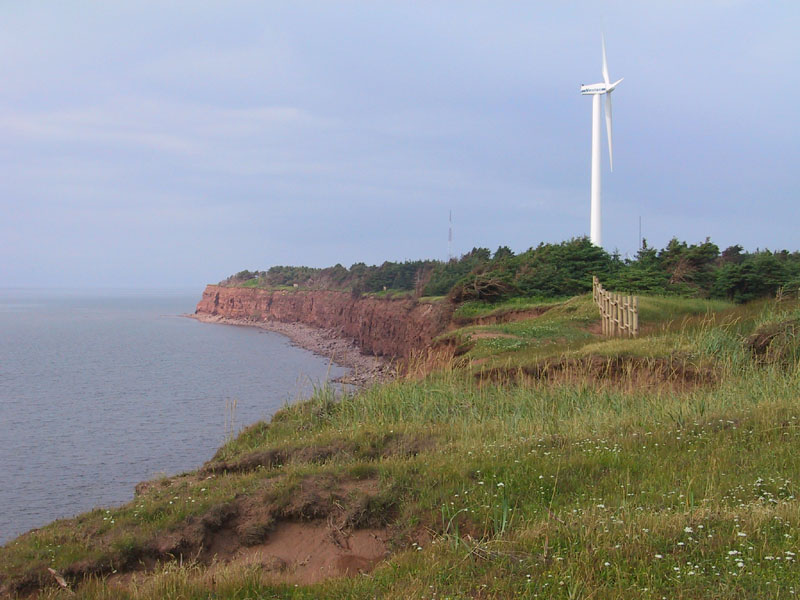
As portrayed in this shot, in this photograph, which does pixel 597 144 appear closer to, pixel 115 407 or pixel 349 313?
pixel 115 407

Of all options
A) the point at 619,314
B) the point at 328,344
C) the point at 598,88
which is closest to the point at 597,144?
the point at 598,88

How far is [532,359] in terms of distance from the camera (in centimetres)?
1805

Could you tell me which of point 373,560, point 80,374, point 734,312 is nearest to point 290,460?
point 373,560

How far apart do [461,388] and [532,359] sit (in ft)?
13.0

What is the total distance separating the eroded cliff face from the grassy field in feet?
54.1

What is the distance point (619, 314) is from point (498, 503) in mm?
17246

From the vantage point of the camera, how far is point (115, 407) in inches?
1405

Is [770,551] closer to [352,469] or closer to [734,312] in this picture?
[352,469]

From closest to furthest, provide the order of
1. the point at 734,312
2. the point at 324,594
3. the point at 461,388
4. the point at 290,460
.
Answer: the point at 324,594
the point at 290,460
the point at 461,388
the point at 734,312

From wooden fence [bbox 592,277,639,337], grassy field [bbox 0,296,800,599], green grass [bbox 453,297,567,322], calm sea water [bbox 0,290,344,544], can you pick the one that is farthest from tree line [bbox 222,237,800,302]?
grassy field [bbox 0,296,800,599]

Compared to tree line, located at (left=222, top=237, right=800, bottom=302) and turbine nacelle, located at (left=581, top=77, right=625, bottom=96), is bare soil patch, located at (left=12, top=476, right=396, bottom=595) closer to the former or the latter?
tree line, located at (left=222, top=237, right=800, bottom=302)

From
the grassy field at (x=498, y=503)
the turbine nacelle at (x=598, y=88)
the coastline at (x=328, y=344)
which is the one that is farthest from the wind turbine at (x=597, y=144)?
the grassy field at (x=498, y=503)

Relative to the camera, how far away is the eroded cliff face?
4894 centimetres

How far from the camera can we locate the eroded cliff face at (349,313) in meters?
48.9
